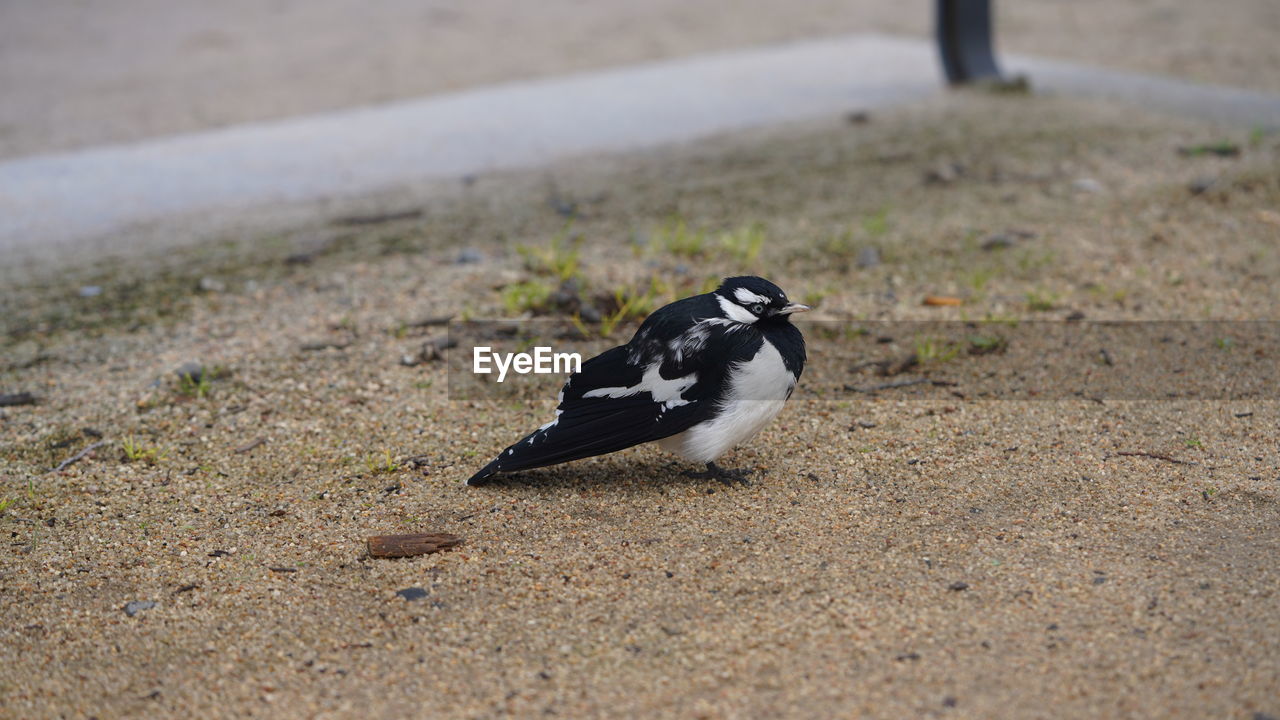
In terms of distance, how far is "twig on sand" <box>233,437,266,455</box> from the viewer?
3.39 m

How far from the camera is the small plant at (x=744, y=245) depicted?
4664mm

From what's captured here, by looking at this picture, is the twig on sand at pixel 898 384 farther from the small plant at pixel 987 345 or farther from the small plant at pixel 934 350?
the small plant at pixel 987 345

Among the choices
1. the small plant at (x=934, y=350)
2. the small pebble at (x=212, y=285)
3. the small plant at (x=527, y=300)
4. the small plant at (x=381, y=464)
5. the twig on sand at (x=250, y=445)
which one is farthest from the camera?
the small pebble at (x=212, y=285)

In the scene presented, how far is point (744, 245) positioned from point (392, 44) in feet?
18.1

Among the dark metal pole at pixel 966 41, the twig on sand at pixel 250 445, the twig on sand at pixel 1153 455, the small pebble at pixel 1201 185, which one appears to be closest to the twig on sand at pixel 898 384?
the twig on sand at pixel 1153 455

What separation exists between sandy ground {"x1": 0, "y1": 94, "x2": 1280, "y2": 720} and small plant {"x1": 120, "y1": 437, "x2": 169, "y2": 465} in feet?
0.16

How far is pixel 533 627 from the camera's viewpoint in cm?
254

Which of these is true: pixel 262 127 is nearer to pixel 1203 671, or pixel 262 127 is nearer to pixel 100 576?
pixel 100 576

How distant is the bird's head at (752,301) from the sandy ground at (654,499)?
438 mm

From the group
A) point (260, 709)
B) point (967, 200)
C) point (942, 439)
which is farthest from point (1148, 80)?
point (260, 709)

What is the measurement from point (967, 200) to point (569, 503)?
3038 millimetres

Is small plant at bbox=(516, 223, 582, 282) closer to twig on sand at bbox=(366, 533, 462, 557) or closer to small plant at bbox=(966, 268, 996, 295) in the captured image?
small plant at bbox=(966, 268, 996, 295)

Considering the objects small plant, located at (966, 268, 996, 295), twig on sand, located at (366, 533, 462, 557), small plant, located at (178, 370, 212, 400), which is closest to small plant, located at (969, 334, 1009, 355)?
small plant, located at (966, 268, 996, 295)

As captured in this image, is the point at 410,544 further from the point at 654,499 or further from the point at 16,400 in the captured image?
the point at 16,400
